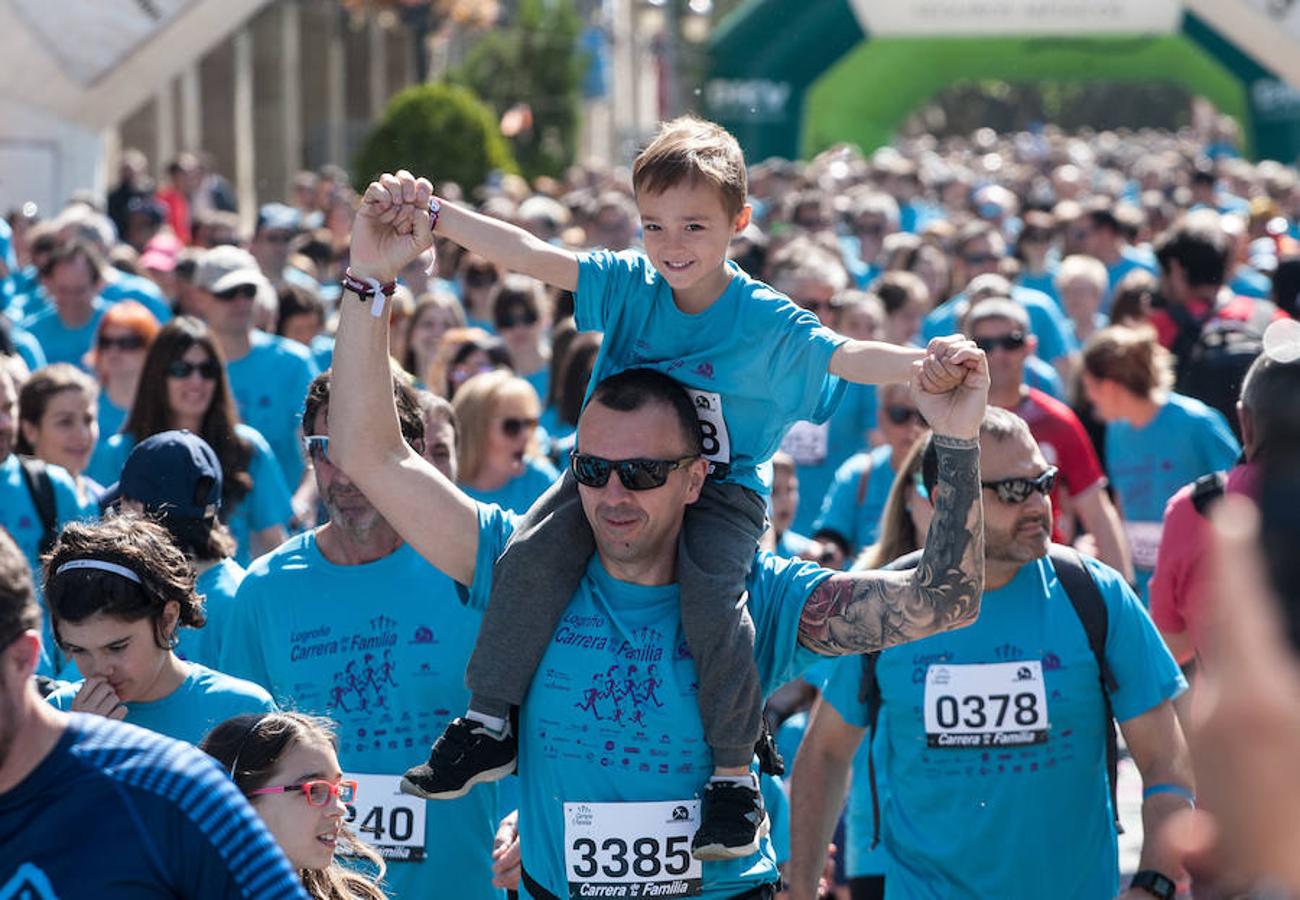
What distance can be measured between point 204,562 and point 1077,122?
284 feet

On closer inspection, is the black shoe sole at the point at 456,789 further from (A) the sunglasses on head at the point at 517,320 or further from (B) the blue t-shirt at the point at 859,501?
(A) the sunglasses on head at the point at 517,320

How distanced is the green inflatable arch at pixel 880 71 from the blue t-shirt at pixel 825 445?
1804 cm

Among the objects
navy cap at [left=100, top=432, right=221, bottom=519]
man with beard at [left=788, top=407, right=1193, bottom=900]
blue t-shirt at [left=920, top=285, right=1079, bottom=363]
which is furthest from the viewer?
blue t-shirt at [left=920, top=285, right=1079, bottom=363]

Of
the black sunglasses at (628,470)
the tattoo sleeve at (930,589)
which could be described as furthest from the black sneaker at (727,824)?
the black sunglasses at (628,470)

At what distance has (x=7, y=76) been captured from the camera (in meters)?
18.3

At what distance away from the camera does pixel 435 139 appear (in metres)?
24.7

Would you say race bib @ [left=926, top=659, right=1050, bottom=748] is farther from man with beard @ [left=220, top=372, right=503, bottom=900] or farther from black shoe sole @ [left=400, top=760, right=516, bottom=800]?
black shoe sole @ [left=400, top=760, right=516, bottom=800]

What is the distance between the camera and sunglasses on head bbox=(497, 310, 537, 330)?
10.1m

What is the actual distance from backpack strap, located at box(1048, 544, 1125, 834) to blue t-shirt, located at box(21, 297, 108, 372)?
6.85m

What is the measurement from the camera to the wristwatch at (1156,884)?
176 inches

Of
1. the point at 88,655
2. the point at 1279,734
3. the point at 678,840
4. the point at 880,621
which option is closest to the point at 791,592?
the point at 880,621

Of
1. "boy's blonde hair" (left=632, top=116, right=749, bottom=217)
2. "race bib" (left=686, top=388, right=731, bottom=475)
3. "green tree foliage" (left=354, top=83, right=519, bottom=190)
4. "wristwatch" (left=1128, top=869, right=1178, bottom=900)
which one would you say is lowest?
"wristwatch" (left=1128, top=869, right=1178, bottom=900)

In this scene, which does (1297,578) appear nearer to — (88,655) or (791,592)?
(791,592)

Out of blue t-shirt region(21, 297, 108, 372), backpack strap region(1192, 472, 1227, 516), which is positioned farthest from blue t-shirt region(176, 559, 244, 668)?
blue t-shirt region(21, 297, 108, 372)
